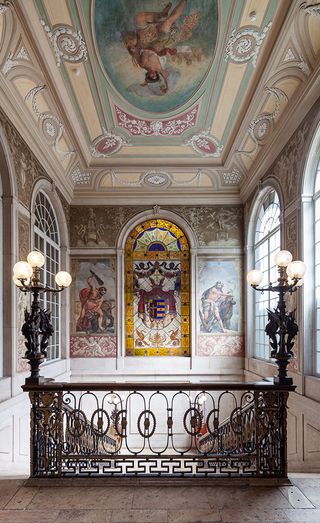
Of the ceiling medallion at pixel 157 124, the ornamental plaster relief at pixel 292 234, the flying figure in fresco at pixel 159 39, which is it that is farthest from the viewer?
the ceiling medallion at pixel 157 124

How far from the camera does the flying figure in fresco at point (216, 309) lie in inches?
443

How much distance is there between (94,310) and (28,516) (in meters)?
7.67

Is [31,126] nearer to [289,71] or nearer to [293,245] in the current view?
[289,71]

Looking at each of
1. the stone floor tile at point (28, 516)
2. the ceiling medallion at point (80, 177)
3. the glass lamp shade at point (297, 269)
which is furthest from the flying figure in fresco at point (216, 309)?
the stone floor tile at point (28, 516)

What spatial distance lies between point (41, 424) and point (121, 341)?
6.60 meters

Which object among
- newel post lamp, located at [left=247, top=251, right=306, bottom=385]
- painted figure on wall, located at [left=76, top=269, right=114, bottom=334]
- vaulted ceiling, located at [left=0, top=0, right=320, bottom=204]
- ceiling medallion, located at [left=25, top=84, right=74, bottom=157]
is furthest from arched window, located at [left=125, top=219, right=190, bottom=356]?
newel post lamp, located at [left=247, top=251, right=306, bottom=385]

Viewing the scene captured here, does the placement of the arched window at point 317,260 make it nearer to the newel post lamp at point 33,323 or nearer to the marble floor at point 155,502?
the marble floor at point 155,502

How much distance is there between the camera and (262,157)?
8953mm

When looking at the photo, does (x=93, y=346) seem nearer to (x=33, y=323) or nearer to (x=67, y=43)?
(x=33, y=323)

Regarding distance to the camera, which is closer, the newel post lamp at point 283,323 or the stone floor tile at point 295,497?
the stone floor tile at point 295,497

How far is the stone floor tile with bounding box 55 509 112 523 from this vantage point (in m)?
3.63

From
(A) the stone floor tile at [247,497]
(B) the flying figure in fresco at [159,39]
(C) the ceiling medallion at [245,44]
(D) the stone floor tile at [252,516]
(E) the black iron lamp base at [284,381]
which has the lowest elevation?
(A) the stone floor tile at [247,497]

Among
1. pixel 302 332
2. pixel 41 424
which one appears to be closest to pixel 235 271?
pixel 302 332

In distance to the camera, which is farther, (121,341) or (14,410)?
(121,341)
